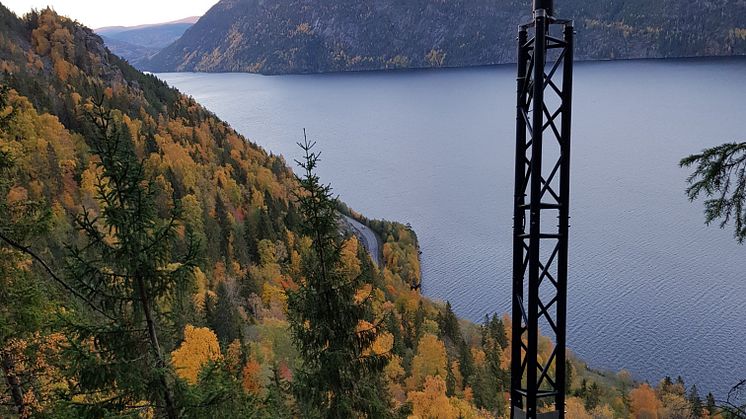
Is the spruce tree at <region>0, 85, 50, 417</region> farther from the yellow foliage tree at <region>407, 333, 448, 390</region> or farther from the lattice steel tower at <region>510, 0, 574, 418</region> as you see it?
the yellow foliage tree at <region>407, 333, 448, 390</region>

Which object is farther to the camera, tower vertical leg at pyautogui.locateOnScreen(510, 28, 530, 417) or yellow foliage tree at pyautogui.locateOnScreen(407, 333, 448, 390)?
yellow foliage tree at pyautogui.locateOnScreen(407, 333, 448, 390)

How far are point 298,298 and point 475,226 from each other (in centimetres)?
7600

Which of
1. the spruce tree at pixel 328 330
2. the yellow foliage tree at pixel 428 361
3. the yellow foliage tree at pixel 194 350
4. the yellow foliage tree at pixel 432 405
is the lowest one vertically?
the yellow foliage tree at pixel 428 361

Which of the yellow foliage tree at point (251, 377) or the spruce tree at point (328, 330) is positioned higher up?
the spruce tree at point (328, 330)

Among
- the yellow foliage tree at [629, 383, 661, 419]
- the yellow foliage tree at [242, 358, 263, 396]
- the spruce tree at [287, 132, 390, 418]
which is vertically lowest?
the yellow foliage tree at [629, 383, 661, 419]

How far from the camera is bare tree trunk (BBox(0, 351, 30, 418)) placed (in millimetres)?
7715

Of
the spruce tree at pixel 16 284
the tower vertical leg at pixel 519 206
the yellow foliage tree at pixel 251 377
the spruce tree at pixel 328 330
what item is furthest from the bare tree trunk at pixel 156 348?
the yellow foliage tree at pixel 251 377

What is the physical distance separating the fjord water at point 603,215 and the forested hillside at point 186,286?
5.37 m

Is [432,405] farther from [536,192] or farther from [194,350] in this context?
[536,192]

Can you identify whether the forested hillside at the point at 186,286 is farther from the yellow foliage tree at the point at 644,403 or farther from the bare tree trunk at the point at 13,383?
the yellow foliage tree at the point at 644,403

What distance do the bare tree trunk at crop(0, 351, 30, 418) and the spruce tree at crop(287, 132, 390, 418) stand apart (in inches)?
165

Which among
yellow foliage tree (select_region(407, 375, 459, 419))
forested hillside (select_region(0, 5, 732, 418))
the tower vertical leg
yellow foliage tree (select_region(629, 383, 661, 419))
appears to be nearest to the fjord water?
yellow foliage tree (select_region(629, 383, 661, 419))

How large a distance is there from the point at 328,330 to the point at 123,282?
386cm

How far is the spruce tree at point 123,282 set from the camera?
6.68 meters
